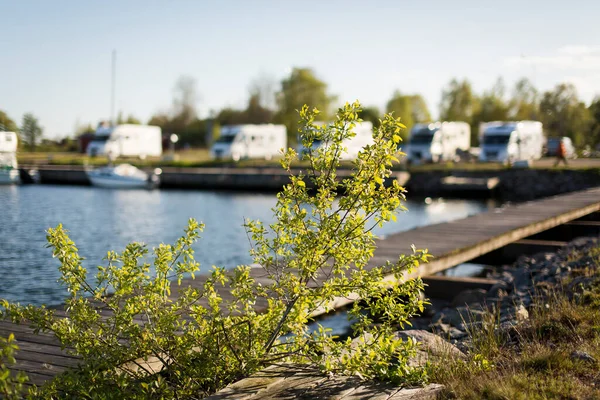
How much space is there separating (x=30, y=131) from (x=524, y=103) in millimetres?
48083

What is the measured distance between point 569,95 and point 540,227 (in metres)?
47.4

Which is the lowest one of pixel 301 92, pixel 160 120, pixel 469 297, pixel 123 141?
pixel 469 297

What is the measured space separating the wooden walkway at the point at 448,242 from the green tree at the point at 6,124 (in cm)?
3078

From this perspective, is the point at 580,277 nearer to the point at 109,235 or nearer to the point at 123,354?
the point at 123,354

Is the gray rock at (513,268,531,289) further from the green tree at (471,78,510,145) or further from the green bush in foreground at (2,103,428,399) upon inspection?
the green tree at (471,78,510,145)

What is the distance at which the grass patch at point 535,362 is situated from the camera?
4031 millimetres

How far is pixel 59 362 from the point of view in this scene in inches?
193

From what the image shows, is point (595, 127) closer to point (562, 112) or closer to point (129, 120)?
point (562, 112)

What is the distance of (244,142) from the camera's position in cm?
4722

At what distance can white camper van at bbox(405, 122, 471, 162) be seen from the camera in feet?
134

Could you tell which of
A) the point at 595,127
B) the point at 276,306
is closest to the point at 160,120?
the point at 595,127

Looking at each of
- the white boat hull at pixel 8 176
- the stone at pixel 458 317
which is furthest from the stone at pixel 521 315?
the white boat hull at pixel 8 176

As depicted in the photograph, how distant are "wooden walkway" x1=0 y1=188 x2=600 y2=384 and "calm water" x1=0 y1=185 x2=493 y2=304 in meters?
3.22

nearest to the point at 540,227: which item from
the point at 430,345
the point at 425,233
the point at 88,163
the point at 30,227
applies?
the point at 425,233
